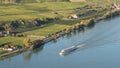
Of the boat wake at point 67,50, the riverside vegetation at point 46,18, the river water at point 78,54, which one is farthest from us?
the riverside vegetation at point 46,18

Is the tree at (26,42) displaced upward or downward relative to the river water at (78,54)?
upward

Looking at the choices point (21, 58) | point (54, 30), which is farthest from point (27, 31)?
point (21, 58)

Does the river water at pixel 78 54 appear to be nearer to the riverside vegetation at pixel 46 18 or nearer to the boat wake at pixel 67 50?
the boat wake at pixel 67 50

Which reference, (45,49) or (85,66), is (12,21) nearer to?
(45,49)

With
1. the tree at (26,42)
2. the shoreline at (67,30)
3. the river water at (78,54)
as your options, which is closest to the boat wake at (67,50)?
the river water at (78,54)

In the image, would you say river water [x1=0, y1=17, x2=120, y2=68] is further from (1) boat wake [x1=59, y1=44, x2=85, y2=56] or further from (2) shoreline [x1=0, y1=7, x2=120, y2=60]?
(2) shoreline [x1=0, y1=7, x2=120, y2=60]

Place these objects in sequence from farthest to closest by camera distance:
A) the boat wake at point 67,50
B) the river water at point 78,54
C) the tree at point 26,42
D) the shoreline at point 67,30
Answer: the tree at point 26,42
the shoreline at point 67,30
the boat wake at point 67,50
the river water at point 78,54

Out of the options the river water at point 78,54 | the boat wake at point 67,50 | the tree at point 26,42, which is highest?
the tree at point 26,42
